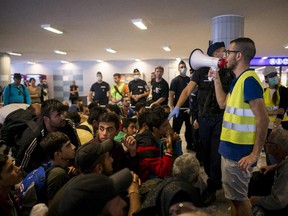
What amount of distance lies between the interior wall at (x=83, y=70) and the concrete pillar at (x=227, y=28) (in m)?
8.54

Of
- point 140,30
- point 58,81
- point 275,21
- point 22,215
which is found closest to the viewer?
point 22,215

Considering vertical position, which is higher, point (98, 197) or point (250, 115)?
point (250, 115)

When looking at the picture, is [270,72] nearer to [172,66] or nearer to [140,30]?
[140,30]

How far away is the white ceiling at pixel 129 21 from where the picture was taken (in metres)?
4.94

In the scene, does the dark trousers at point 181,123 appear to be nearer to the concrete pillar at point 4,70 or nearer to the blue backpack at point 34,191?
the blue backpack at point 34,191

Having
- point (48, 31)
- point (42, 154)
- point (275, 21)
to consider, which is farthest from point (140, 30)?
point (42, 154)

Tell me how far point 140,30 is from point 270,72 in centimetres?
372

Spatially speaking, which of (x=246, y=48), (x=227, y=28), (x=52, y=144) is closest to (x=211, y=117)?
(x=246, y=48)

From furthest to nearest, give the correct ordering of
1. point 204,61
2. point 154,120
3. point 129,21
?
point 129,21
point 154,120
point 204,61

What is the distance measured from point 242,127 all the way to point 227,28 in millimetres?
4121

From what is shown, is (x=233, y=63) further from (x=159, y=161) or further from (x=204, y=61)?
(x=159, y=161)

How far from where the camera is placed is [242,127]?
76.7 inches

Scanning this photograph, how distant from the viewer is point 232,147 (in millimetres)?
2002

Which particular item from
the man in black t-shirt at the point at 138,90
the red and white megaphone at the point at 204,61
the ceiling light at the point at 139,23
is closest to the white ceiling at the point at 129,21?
the ceiling light at the point at 139,23
